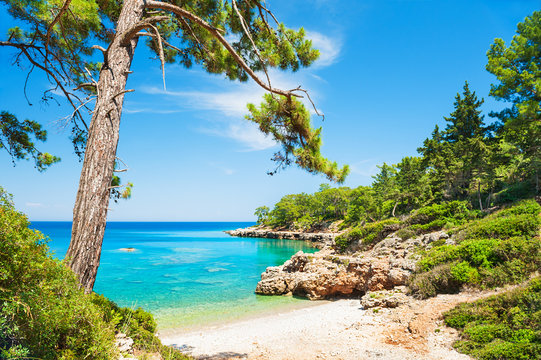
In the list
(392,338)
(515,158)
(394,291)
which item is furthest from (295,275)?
(515,158)

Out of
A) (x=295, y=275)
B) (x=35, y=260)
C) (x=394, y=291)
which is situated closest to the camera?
(x=35, y=260)

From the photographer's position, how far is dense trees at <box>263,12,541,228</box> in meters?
16.9

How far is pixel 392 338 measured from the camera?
8023 mm

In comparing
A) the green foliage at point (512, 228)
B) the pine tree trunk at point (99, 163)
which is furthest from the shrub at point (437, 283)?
the pine tree trunk at point (99, 163)

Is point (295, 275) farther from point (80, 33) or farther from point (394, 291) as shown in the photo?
point (80, 33)

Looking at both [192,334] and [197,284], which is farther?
[197,284]

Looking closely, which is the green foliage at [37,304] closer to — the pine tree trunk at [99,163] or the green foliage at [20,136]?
the pine tree trunk at [99,163]

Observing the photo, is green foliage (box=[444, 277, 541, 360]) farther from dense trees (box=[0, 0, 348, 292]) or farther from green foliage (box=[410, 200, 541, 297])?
dense trees (box=[0, 0, 348, 292])

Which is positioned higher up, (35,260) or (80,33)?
(80,33)

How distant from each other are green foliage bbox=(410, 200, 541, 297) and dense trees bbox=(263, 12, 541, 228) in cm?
800

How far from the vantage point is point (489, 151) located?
78.6ft

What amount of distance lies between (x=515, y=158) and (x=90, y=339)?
29.8 m

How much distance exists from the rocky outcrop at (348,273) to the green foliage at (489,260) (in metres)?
1.44

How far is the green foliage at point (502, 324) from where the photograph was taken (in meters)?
5.63
